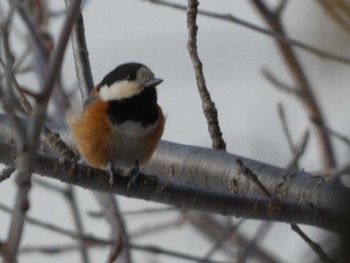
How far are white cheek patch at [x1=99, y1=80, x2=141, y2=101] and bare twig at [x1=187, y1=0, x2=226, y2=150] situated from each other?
1.55 ft

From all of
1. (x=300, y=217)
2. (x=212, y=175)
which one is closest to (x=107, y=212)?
(x=212, y=175)

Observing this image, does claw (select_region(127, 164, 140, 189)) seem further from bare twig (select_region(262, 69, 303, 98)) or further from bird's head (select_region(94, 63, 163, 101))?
bare twig (select_region(262, 69, 303, 98))

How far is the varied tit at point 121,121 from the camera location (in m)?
3.12

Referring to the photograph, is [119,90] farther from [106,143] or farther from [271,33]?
[271,33]

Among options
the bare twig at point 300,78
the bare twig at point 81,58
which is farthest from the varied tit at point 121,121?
the bare twig at point 300,78

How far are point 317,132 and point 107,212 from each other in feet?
4.68

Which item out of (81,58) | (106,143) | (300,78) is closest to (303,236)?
(106,143)

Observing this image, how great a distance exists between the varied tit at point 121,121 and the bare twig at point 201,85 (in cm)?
31

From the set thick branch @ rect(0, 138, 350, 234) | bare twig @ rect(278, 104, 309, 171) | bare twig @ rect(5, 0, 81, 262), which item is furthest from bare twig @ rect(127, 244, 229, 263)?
bare twig @ rect(5, 0, 81, 262)

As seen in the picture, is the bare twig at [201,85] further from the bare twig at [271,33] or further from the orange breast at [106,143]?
the orange breast at [106,143]

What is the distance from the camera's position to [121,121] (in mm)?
3211

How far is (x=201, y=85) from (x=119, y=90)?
1.75ft

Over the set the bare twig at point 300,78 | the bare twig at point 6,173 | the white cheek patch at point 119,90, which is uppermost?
the bare twig at point 300,78

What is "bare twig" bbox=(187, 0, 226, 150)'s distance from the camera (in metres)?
2.85
